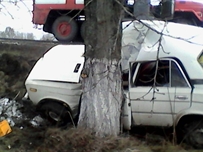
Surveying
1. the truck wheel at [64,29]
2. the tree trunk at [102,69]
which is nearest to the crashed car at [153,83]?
the tree trunk at [102,69]

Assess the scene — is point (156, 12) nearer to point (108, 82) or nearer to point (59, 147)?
point (108, 82)

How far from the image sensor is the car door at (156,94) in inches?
303

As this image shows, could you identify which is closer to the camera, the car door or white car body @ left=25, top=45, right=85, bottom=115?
the car door

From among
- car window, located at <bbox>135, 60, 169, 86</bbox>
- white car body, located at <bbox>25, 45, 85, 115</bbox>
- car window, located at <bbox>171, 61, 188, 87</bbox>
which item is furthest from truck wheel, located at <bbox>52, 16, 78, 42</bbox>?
car window, located at <bbox>171, 61, 188, 87</bbox>

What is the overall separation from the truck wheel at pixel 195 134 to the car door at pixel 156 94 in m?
0.35

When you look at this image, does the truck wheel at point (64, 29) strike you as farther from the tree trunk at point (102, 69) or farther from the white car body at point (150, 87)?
the tree trunk at point (102, 69)

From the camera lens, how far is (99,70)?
7648mm

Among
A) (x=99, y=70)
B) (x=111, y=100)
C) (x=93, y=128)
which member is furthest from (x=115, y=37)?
(x=93, y=128)

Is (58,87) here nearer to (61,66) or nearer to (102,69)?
(61,66)

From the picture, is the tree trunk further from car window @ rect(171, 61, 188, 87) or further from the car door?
car window @ rect(171, 61, 188, 87)

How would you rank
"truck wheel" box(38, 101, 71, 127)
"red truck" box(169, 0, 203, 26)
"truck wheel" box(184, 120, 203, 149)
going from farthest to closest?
"red truck" box(169, 0, 203, 26) < "truck wheel" box(38, 101, 71, 127) < "truck wheel" box(184, 120, 203, 149)

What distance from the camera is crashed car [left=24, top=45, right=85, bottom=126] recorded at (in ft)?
28.2

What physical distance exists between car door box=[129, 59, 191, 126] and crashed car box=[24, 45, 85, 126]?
123 centimetres

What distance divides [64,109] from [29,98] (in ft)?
3.40
